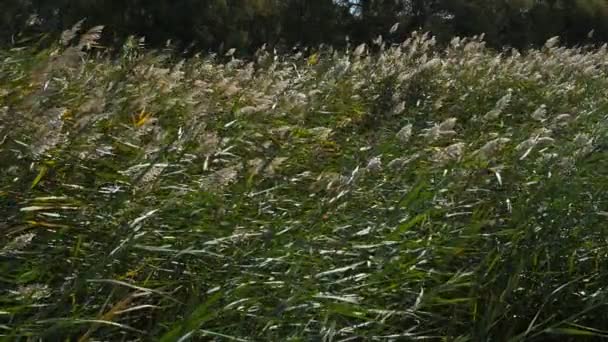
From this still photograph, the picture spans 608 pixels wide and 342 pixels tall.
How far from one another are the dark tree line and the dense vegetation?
1020cm

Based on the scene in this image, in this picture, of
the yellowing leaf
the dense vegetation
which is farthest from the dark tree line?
the yellowing leaf

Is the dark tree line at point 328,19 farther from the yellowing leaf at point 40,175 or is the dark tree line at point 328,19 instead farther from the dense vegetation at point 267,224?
the yellowing leaf at point 40,175

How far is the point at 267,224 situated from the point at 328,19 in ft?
47.7

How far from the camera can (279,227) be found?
254cm

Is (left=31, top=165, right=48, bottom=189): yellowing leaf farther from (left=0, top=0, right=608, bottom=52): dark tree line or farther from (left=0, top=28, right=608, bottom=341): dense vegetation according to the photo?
(left=0, top=0, right=608, bottom=52): dark tree line

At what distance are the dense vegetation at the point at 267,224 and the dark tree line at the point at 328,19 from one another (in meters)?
10.2

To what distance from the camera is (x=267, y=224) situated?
2623 millimetres

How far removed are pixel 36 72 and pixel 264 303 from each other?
108 cm

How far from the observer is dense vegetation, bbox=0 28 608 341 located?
2.23m

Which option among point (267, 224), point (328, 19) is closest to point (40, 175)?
point (267, 224)

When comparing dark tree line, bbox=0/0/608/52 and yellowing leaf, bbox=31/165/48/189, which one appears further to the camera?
dark tree line, bbox=0/0/608/52

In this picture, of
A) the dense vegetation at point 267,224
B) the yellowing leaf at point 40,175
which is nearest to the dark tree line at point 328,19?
the dense vegetation at point 267,224

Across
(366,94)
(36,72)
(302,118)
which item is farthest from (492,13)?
(36,72)

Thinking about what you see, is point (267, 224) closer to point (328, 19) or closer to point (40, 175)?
point (40, 175)
